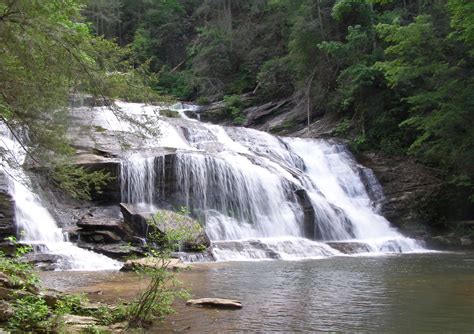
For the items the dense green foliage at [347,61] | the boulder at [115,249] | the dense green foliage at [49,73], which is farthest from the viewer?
the dense green foliage at [347,61]

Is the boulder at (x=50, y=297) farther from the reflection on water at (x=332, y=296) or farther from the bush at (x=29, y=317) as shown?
the reflection on water at (x=332, y=296)

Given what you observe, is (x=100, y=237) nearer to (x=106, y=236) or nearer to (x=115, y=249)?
(x=106, y=236)

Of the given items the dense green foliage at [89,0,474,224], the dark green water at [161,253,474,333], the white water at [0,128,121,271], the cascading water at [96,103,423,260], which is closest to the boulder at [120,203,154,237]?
the white water at [0,128,121,271]

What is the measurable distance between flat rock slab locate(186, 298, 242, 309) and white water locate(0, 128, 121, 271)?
16.6ft

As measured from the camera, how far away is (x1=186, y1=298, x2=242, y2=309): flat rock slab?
756cm

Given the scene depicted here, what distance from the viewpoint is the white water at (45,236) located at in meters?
12.6

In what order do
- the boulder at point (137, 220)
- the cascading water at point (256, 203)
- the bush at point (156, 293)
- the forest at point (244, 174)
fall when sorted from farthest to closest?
the cascading water at point (256, 203) → the boulder at point (137, 220) → the forest at point (244, 174) → the bush at point (156, 293)

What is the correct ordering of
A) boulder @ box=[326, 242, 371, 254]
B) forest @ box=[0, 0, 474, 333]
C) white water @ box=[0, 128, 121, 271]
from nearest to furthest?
forest @ box=[0, 0, 474, 333] → white water @ box=[0, 128, 121, 271] → boulder @ box=[326, 242, 371, 254]

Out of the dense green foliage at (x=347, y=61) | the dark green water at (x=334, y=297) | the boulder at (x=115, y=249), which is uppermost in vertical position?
the dense green foliage at (x=347, y=61)

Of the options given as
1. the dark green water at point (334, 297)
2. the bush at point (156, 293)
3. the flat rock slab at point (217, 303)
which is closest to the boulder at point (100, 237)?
the dark green water at point (334, 297)

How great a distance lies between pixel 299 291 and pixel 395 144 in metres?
17.7

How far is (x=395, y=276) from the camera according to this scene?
10992 mm

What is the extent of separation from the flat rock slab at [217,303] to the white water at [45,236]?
5.06 meters

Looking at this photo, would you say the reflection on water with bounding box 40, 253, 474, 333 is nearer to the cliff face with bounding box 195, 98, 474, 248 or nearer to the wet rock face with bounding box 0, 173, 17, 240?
the wet rock face with bounding box 0, 173, 17, 240
